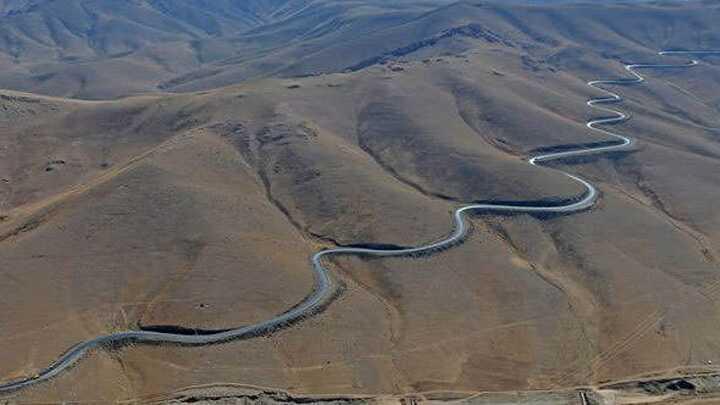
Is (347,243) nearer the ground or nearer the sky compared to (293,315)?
nearer the ground

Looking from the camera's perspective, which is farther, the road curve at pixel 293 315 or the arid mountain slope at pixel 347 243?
the arid mountain slope at pixel 347 243

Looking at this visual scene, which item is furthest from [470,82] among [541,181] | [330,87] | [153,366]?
[153,366]

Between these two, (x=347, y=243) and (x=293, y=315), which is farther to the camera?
(x=347, y=243)

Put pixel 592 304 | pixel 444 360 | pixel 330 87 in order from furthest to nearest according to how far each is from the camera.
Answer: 1. pixel 330 87
2. pixel 592 304
3. pixel 444 360

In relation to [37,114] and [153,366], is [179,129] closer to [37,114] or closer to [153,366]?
[37,114]

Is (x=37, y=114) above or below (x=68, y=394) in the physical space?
below

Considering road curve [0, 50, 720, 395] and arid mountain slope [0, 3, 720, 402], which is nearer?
road curve [0, 50, 720, 395]

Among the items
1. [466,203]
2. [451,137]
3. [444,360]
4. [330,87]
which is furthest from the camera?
[330,87]

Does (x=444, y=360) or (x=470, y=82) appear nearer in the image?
(x=444, y=360)

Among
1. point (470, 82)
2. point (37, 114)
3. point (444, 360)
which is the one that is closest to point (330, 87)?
point (470, 82)
